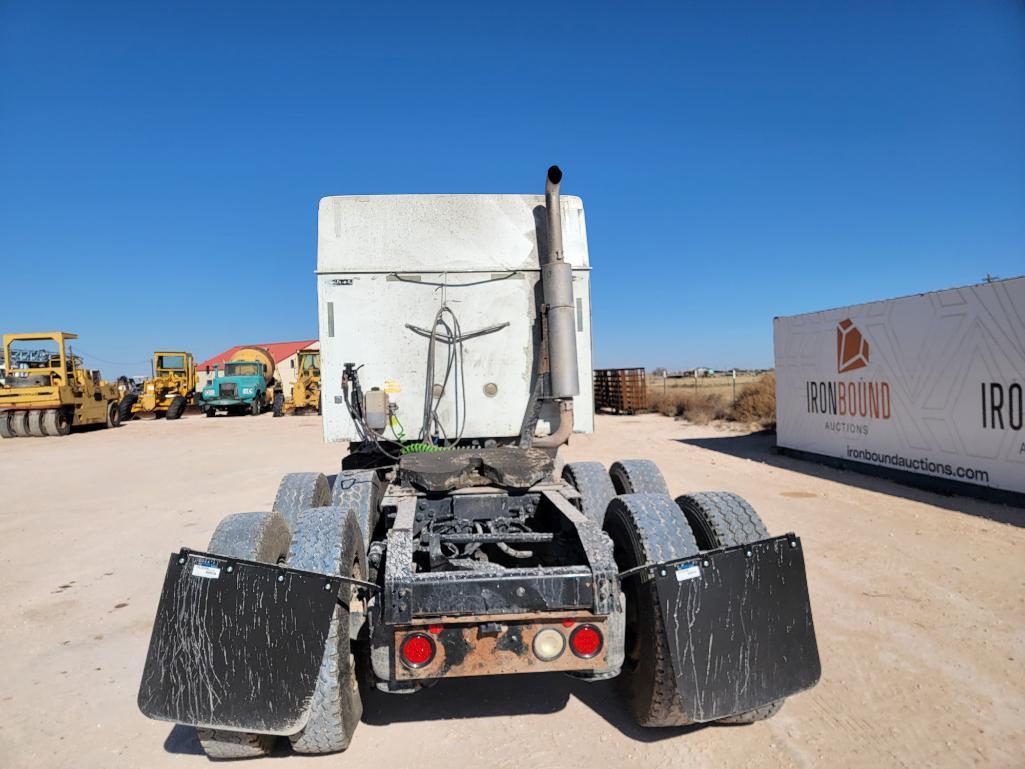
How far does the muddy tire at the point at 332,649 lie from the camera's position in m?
2.87

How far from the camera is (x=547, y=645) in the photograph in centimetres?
288

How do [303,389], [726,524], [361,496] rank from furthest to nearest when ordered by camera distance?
[303,389]
[361,496]
[726,524]

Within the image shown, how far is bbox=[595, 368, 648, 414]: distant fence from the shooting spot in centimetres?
2716

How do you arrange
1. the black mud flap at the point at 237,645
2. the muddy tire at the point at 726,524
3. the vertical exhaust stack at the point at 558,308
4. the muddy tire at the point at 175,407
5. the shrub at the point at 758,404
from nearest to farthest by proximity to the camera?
the black mud flap at the point at 237,645 → the muddy tire at the point at 726,524 → the vertical exhaust stack at the point at 558,308 → the shrub at the point at 758,404 → the muddy tire at the point at 175,407

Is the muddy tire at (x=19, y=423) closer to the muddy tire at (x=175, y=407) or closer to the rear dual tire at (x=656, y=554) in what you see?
the muddy tire at (x=175, y=407)

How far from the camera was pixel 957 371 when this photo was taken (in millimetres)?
8914

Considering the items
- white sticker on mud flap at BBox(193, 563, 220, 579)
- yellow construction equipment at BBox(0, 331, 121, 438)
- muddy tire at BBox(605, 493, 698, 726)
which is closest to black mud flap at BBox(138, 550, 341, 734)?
white sticker on mud flap at BBox(193, 563, 220, 579)

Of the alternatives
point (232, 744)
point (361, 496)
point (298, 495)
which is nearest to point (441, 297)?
point (361, 496)

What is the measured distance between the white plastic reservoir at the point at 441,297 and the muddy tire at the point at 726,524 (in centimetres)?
166

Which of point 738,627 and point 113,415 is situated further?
point 113,415

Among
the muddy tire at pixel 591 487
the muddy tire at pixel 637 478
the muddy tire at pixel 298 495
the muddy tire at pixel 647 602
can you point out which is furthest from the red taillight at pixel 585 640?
the muddy tire at pixel 298 495

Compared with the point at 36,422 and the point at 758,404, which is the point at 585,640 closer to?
the point at 758,404

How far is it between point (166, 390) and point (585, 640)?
32349mm

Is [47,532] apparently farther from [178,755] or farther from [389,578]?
[389,578]
